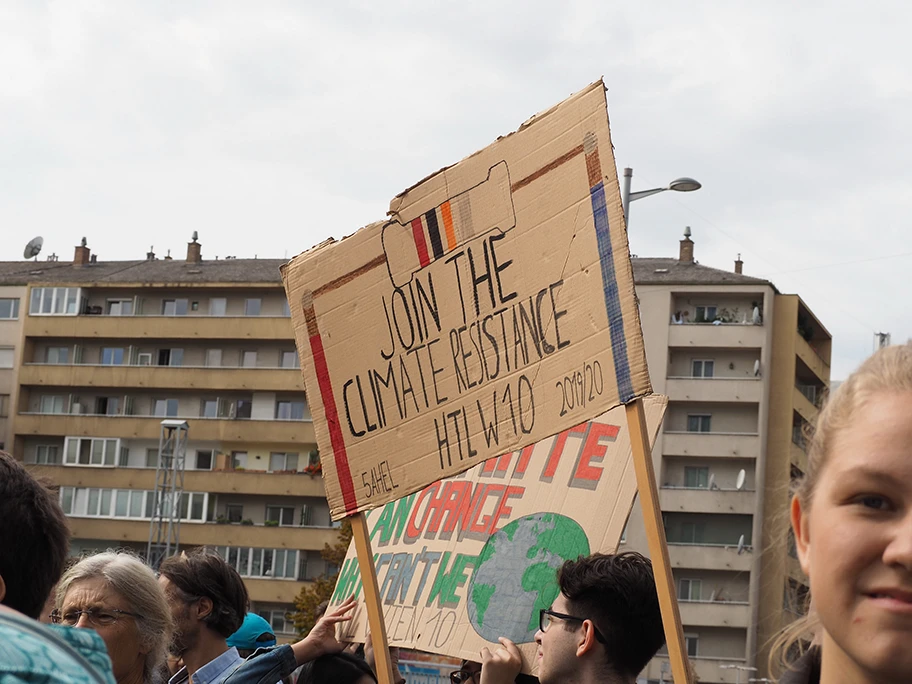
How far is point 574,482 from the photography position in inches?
189

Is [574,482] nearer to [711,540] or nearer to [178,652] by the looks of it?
[178,652]

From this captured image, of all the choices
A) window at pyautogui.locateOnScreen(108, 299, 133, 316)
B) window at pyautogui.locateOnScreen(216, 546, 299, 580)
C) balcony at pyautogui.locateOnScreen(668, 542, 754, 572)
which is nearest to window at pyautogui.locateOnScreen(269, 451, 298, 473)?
window at pyautogui.locateOnScreen(216, 546, 299, 580)

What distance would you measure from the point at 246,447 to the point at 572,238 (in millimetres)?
57276

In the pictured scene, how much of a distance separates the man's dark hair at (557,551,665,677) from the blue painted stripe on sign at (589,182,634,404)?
63 centimetres

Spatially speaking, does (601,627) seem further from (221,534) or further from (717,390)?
(717,390)

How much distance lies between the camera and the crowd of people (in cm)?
146

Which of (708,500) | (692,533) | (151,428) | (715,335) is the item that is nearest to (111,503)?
(151,428)

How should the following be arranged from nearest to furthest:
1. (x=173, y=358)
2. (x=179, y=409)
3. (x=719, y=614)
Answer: (x=719, y=614)
(x=179, y=409)
(x=173, y=358)

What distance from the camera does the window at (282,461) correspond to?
5909 centimetres

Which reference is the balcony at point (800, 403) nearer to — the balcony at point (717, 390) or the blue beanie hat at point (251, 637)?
the balcony at point (717, 390)

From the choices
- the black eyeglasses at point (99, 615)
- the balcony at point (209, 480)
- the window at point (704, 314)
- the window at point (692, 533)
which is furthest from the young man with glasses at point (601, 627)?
the window at point (704, 314)

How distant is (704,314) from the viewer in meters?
60.7

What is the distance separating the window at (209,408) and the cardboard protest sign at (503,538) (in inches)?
2212

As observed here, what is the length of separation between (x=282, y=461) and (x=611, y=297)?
5653 cm
